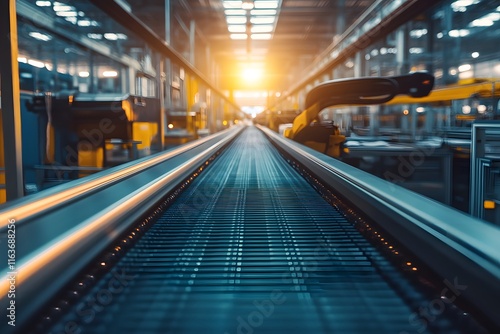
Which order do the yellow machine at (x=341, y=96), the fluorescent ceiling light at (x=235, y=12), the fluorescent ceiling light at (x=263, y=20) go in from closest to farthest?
the yellow machine at (x=341, y=96), the fluorescent ceiling light at (x=235, y=12), the fluorescent ceiling light at (x=263, y=20)

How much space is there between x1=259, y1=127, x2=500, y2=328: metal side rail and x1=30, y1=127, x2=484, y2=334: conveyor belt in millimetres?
104

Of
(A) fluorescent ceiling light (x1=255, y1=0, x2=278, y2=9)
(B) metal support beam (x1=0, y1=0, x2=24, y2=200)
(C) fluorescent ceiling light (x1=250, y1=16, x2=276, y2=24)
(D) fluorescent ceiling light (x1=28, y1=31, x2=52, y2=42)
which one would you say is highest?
(C) fluorescent ceiling light (x1=250, y1=16, x2=276, y2=24)

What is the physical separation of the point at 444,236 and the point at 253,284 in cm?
61

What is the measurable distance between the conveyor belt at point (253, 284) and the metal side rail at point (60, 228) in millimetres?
102

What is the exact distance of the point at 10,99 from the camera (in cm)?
228

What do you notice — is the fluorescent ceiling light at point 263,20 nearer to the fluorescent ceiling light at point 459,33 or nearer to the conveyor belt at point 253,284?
the fluorescent ceiling light at point 459,33

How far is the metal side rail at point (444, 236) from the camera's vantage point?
3.78ft

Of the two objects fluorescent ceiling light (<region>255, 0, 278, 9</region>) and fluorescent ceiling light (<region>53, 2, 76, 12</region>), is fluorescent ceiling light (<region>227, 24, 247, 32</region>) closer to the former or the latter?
fluorescent ceiling light (<region>255, 0, 278, 9</region>)

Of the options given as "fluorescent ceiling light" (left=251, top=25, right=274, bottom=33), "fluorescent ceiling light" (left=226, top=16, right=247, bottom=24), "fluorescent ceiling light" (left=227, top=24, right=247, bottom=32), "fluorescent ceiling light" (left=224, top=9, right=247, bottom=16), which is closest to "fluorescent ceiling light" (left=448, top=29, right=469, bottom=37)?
"fluorescent ceiling light" (left=224, top=9, right=247, bottom=16)

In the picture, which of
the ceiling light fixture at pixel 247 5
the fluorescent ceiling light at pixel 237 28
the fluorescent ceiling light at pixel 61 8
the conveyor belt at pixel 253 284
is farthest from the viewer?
the fluorescent ceiling light at pixel 237 28

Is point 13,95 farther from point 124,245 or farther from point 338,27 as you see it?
point 338,27

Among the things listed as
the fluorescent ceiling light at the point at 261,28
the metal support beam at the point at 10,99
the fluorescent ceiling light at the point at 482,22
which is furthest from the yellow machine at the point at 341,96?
the fluorescent ceiling light at the point at 261,28

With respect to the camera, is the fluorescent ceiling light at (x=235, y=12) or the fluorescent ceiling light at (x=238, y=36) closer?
the fluorescent ceiling light at (x=235, y=12)

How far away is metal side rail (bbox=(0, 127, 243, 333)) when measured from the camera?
115 centimetres
